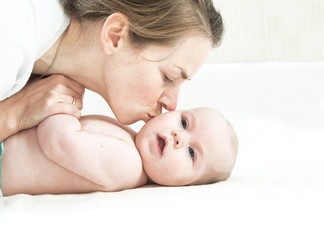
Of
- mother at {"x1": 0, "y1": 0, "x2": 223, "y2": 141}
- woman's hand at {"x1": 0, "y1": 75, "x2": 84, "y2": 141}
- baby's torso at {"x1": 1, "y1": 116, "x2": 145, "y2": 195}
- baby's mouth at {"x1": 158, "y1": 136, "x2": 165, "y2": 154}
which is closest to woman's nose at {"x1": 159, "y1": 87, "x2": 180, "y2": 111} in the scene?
mother at {"x1": 0, "y1": 0, "x2": 223, "y2": 141}

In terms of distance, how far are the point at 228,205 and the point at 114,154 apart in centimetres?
34

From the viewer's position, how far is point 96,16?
142cm

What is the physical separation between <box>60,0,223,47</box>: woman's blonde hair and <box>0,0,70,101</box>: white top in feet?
0.23

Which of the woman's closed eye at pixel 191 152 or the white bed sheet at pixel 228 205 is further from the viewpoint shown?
the woman's closed eye at pixel 191 152

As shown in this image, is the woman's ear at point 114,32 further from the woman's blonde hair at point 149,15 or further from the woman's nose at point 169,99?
the woman's nose at point 169,99

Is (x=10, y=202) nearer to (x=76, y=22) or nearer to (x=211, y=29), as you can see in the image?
(x=76, y=22)

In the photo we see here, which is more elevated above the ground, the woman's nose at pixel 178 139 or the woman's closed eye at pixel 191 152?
the woman's nose at pixel 178 139

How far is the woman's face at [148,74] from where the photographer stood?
1413 millimetres

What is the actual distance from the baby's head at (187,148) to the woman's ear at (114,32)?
23cm

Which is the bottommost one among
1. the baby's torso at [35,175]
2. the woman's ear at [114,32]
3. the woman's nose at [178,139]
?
the baby's torso at [35,175]

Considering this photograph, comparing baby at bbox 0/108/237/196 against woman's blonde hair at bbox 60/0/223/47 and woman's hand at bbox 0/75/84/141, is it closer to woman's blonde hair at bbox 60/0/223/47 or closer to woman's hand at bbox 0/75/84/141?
woman's hand at bbox 0/75/84/141

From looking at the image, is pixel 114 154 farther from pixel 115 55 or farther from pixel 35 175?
pixel 115 55

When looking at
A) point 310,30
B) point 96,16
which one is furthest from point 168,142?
point 310,30

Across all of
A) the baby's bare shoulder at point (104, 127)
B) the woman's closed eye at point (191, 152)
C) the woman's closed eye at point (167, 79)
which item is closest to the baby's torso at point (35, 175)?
the baby's bare shoulder at point (104, 127)
